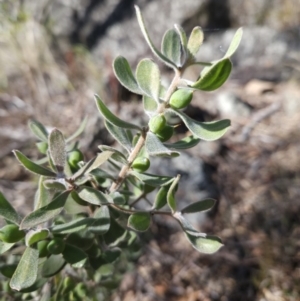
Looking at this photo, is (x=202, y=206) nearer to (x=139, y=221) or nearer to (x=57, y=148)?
(x=139, y=221)

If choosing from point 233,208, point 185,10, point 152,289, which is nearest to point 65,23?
point 185,10

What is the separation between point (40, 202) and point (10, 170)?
1.77m

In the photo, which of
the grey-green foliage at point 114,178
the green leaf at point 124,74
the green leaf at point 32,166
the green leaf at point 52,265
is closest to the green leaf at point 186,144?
the grey-green foliage at point 114,178

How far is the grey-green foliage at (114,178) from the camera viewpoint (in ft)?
2.44

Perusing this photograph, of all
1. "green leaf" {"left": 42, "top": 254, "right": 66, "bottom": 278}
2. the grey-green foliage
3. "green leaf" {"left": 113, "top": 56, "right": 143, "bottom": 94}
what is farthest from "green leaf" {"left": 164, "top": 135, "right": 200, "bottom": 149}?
"green leaf" {"left": 42, "top": 254, "right": 66, "bottom": 278}

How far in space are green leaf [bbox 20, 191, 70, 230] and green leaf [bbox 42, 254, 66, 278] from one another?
153 mm

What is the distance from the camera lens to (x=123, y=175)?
2.90ft

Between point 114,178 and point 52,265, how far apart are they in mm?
200

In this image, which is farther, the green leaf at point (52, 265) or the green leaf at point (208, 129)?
the green leaf at point (52, 265)

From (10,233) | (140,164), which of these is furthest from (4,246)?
(140,164)

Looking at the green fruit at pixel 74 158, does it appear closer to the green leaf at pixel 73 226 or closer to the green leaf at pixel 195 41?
the green leaf at pixel 73 226

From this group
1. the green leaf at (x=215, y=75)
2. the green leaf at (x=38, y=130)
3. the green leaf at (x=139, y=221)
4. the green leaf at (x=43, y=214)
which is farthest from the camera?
the green leaf at (x=38, y=130)

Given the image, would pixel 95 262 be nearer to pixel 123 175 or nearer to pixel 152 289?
pixel 123 175

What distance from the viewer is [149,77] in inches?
30.4
